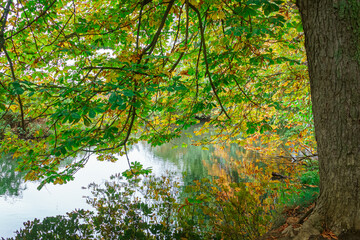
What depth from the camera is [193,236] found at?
10.1ft

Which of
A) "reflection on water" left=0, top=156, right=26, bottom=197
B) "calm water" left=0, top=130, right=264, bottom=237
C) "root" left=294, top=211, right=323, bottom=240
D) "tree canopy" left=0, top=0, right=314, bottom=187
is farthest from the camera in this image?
"reflection on water" left=0, top=156, right=26, bottom=197

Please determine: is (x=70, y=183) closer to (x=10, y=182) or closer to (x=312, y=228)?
(x=10, y=182)

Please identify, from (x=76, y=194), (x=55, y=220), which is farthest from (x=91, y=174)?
(x=55, y=220)

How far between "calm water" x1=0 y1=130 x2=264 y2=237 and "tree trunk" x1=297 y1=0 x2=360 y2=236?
2.02 metres

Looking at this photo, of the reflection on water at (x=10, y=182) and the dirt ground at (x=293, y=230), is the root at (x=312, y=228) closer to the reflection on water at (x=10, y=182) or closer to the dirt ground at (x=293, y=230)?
the dirt ground at (x=293, y=230)

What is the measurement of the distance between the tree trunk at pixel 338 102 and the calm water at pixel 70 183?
2017mm

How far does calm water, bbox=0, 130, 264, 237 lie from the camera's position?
541cm

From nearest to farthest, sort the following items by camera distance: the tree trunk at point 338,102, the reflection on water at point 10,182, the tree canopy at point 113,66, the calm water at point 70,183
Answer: the tree trunk at point 338,102
the tree canopy at point 113,66
the calm water at point 70,183
the reflection on water at point 10,182

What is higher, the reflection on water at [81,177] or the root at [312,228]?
the root at [312,228]

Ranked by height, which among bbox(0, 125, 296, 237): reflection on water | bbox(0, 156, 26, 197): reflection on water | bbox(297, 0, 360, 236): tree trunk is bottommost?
bbox(0, 125, 296, 237): reflection on water

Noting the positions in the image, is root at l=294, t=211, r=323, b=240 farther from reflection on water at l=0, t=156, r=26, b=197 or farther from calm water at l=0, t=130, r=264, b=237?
reflection on water at l=0, t=156, r=26, b=197

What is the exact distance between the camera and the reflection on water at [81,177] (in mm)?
5422

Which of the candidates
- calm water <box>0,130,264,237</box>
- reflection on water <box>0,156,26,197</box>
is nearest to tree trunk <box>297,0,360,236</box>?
calm water <box>0,130,264,237</box>

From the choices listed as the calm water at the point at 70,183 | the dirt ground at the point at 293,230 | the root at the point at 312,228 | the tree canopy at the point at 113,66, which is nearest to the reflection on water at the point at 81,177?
the calm water at the point at 70,183
